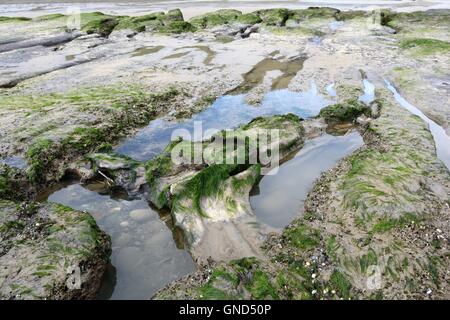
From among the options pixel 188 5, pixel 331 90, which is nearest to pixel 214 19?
pixel 188 5

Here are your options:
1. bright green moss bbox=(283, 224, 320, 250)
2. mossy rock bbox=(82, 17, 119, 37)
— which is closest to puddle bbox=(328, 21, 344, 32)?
mossy rock bbox=(82, 17, 119, 37)

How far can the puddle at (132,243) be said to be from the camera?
19.6 ft

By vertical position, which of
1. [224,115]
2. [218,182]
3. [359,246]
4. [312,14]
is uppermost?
[312,14]

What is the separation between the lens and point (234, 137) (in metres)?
9.75

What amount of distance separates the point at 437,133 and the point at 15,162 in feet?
35.0

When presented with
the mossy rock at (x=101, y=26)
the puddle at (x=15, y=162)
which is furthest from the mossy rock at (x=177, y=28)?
the puddle at (x=15, y=162)

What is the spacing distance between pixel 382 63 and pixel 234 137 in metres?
10.7

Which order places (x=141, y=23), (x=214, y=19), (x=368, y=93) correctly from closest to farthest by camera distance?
(x=368, y=93)
(x=141, y=23)
(x=214, y=19)

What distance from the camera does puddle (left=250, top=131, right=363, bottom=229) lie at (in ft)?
24.7

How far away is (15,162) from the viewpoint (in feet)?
30.6

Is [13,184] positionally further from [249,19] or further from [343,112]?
[249,19]

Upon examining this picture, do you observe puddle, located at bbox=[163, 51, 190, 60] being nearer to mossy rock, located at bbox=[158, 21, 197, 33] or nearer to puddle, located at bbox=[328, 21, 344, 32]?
mossy rock, located at bbox=[158, 21, 197, 33]

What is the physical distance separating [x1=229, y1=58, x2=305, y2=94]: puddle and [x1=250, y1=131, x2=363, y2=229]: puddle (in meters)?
5.02
